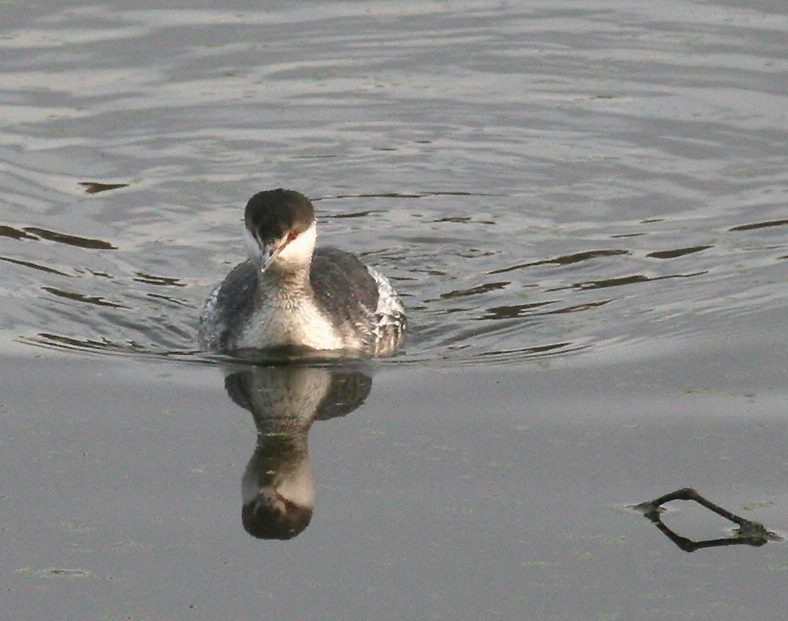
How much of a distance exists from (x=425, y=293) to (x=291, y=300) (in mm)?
2344

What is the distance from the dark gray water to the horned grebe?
1.31ft

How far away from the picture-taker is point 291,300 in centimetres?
1365

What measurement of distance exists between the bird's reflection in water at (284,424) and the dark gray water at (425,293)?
10 centimetres

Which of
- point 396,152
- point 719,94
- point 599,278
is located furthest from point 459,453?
point 719,94

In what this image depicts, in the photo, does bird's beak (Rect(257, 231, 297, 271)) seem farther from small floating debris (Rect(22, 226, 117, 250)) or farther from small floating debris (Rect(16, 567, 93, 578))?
small floating debris (Rect(16, 567, 93, 578))

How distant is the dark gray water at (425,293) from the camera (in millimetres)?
9734

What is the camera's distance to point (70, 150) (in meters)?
18.2

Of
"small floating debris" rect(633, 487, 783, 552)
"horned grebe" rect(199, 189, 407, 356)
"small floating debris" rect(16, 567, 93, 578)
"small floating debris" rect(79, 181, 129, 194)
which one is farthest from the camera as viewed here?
"small floating debris" rect(79, 181, 129, 194)

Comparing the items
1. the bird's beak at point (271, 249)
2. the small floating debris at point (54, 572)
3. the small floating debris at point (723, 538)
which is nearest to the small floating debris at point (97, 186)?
the bird's beak at point (271, 249)

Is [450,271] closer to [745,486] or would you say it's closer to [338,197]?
[338,197]

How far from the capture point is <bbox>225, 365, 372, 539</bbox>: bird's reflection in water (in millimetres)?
10547

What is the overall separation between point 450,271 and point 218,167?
3.29 meters

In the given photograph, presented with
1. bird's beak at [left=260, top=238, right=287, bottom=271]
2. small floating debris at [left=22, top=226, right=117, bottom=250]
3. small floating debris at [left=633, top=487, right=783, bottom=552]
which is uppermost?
small floating debris at [left=22, top=226, right=117, bottom=250]

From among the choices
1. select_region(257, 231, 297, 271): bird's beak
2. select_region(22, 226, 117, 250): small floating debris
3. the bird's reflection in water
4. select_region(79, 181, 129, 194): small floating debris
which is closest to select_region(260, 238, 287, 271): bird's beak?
select_region(257, 231, 297, 271): bird's beak
